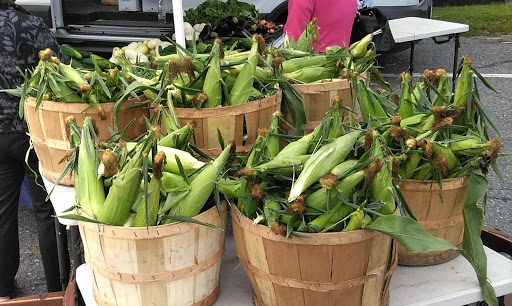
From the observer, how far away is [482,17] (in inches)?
440

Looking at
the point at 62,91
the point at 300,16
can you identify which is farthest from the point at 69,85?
the point at 300,16

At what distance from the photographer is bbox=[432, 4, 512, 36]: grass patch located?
10.3m

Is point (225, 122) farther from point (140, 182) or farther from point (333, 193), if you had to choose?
point (333, 193)

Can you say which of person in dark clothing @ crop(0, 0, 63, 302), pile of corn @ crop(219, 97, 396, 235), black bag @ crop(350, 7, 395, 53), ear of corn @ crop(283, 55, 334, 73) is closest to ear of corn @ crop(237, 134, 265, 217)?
pile of corn @ crop(219, 97, 396, 235)

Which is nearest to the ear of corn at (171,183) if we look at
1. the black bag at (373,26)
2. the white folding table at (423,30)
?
the black bag at (373,26)

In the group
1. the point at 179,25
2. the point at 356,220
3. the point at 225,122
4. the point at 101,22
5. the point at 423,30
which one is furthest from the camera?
the point at 423,30

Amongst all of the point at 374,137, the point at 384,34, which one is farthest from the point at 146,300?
the point at 384,34

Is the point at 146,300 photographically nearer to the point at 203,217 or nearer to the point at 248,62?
the point at 203,217

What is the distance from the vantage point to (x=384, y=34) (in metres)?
5.44

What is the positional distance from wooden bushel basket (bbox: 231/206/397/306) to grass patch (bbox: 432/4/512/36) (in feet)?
31.5

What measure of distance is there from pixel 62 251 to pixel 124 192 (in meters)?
1.51

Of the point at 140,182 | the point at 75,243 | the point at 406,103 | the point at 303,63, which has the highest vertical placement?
the point at 303,63

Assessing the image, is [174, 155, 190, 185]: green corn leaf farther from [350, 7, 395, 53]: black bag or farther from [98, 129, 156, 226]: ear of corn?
[350, 7, 395, 53]: black bag

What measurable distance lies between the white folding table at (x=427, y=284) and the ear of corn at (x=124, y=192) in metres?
0.36
